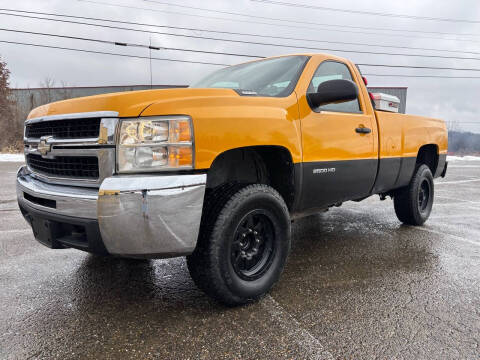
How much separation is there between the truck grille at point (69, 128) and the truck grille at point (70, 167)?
14 centimetres

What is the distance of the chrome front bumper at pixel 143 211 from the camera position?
1.89 m

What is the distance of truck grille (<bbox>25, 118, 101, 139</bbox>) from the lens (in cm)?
210

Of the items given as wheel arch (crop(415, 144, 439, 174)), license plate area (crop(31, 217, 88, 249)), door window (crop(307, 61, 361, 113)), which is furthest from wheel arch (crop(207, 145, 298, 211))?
wheel arch (crop(415, 144, 439, 174))

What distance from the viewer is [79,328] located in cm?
210

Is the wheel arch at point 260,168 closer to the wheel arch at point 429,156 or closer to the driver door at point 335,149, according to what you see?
the driver door at point 335,149

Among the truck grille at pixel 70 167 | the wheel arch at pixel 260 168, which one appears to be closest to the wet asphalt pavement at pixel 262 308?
the wheel arch at pixel 260 168

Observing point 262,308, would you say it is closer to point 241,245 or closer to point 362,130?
point 241,245

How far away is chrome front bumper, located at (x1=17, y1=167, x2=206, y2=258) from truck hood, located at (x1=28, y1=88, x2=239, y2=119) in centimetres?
41

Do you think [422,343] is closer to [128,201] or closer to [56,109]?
[128,201]

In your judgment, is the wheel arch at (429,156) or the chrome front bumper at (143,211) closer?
the chrome front bumper at (143,211)

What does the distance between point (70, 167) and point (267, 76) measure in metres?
1.80

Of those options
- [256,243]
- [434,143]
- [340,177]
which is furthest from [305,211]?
[434,143]

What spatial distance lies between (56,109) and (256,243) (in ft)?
5.49

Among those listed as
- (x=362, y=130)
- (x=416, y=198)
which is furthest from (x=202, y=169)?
(x=416, y=198)
